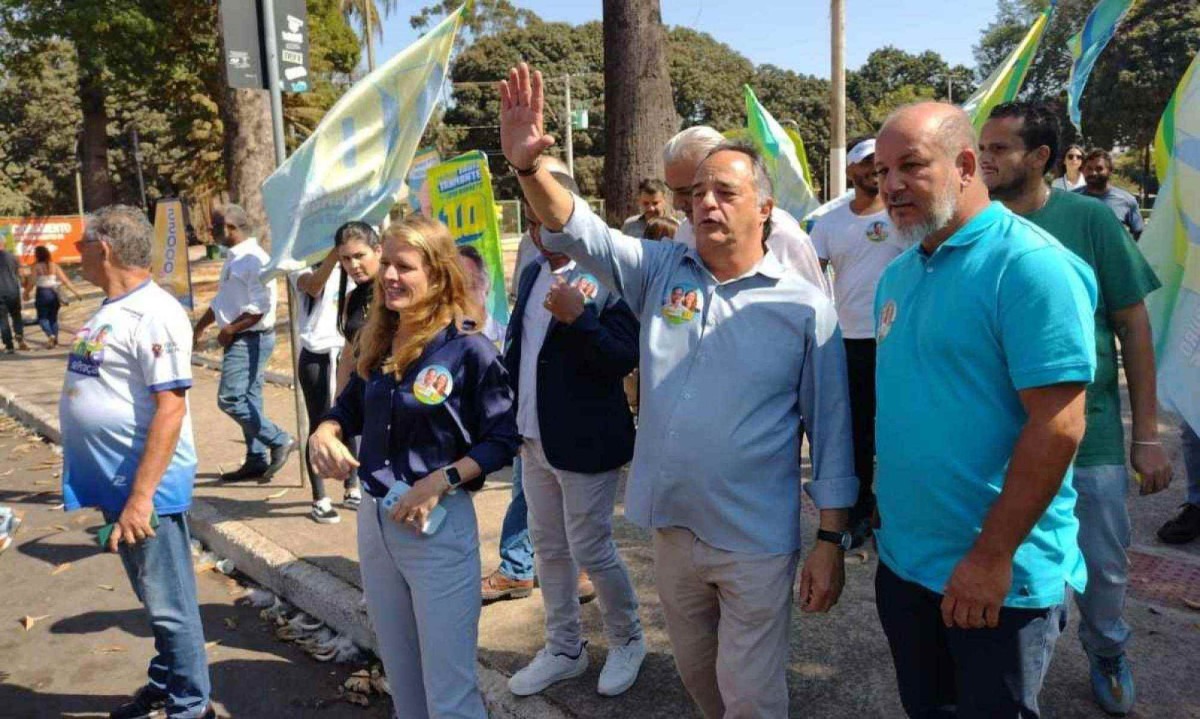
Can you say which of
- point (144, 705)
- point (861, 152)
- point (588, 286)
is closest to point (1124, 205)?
point (861, 152)

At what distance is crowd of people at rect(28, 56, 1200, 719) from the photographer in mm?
1978

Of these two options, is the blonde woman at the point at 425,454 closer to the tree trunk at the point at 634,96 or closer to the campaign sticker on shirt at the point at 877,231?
the campaign sticker on shirt at the point at 877,231

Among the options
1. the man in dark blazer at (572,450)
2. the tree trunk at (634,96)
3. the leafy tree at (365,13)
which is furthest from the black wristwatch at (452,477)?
the leafy tree at (365,13)

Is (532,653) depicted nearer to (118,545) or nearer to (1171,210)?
(118,545)

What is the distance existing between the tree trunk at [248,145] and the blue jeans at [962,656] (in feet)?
38.7

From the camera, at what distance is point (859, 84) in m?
71.2

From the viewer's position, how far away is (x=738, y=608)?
2.41 metres

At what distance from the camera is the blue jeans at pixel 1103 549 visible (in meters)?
2.83

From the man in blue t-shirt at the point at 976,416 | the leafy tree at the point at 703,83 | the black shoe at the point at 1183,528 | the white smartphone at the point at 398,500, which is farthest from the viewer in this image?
the leafy tree at the point at 703,83

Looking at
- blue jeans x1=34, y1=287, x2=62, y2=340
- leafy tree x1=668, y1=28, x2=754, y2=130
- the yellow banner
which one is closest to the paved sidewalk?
the yellow banner

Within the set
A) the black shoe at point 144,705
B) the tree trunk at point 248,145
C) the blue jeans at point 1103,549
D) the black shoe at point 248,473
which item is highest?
the tree trunk at point 248,145

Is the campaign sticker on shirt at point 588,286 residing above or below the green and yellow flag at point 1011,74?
below

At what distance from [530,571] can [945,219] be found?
2.86 m

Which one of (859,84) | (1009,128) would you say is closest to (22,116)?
(859,84)
